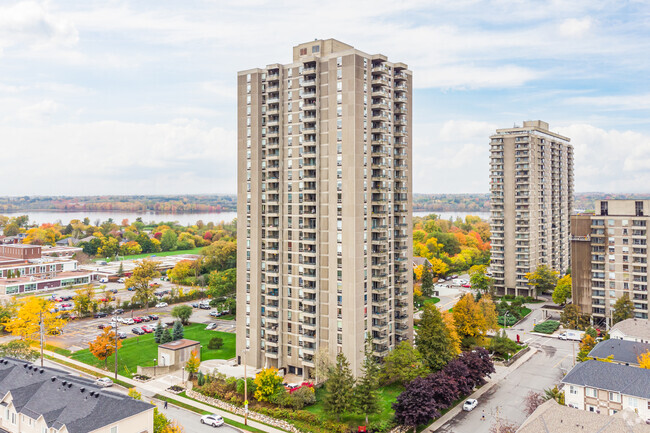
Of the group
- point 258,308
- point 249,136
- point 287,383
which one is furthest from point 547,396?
point 249,136

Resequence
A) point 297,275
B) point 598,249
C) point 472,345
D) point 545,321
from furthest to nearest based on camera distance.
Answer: point 545,321, point 598,249, point 472,345, point 297,275

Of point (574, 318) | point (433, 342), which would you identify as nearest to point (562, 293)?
point (574, 318)

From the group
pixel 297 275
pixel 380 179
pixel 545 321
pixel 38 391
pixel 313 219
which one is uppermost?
pixel 380 179

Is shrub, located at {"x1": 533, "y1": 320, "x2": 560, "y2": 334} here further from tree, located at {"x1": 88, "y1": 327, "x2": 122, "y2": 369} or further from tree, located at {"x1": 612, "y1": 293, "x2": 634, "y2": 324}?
tree, located at {"x1": 88, "y1": 327, "x2": 122, "y2": 369}

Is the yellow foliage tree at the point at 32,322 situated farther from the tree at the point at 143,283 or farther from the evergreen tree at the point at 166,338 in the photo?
the tree at the point at 143,283

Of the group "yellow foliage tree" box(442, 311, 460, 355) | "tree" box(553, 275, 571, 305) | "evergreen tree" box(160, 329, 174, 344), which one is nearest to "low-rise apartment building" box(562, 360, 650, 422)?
"yellow foliage tree" box(442, 311, 460, 355)

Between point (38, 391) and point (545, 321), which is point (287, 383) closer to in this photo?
point (38, 391)
